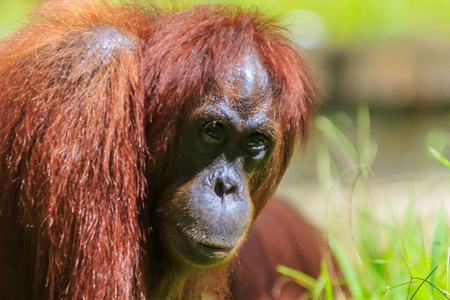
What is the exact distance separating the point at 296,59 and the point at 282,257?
138 inches

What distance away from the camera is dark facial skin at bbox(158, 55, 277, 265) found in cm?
322

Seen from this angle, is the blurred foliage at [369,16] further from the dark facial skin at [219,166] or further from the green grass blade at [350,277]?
the dark facial skin at [219,166]

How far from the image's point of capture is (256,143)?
3465 millimetres

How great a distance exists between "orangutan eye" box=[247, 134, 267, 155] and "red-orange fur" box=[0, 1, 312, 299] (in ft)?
0.57

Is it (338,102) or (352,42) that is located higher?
(352,42)

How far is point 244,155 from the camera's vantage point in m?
3.44

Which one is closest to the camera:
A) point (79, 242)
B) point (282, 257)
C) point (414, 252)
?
point (79, 242)

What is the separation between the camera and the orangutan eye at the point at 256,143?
3.44 metres

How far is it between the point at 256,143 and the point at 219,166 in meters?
0.25

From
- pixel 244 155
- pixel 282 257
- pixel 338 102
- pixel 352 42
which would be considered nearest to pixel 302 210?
pixel 282 257

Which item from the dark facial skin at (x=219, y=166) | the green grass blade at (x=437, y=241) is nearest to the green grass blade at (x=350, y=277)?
the green grass blade at (x=437, y=241)

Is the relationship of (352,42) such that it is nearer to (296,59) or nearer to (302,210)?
(302,210)

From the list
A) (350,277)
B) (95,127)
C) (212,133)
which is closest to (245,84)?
(212,133)

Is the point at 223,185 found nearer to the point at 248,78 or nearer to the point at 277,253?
the point at 248,78
